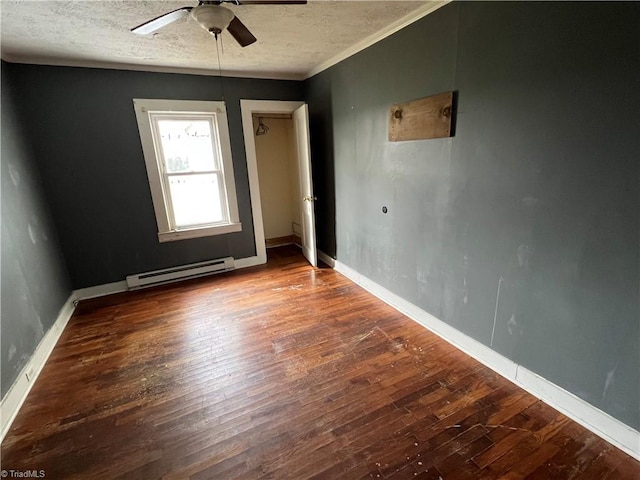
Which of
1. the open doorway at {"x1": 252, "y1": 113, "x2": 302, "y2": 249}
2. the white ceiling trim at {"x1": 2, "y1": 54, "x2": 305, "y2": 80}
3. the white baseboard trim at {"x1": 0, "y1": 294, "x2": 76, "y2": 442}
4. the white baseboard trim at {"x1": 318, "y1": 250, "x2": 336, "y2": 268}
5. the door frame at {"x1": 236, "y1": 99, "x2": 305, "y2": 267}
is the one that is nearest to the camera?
the white baseboard trim at {"x1": 0, "y1": 294, "x2": 76, "y2": 442}

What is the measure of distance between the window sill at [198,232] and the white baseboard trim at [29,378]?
3.84 feet

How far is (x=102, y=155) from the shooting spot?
122 inches

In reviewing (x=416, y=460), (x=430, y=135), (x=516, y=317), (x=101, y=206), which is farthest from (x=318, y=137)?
(x=416, y=460)

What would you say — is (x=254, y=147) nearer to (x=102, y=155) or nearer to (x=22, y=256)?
(x=102, y=155)

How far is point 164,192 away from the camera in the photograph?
11.4ft

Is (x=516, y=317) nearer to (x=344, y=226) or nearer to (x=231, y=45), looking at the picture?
(x=344, y=226)

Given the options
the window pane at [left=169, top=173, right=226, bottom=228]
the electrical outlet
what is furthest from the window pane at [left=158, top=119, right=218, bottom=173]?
the electrical outlet

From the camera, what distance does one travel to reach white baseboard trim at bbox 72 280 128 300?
10.6 ft

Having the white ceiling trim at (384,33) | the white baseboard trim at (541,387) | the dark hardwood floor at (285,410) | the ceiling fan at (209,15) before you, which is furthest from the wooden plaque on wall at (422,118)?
the dark hardwood floor at (285,410)

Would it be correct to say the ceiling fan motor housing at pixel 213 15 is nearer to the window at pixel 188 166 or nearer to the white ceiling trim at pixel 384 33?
the white ceiling trim at pixel 384 33

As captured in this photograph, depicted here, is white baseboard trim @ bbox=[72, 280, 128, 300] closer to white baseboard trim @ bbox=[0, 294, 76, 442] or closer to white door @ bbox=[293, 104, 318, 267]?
white baseboard trim @ bbox=[0, 294, 76, 442]

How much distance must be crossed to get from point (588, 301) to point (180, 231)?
146 inches

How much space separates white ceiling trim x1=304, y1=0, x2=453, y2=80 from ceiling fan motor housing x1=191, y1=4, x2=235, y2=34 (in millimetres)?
1275

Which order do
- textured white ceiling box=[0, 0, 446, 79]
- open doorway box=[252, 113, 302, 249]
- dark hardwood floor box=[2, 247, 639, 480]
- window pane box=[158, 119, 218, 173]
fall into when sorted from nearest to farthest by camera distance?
dark hardwood floor box=[2, 247, 639, 480]
textured white ceiling box=[0, 0, 446, 79]
window pane box=[158, 119, 218, 173]
open doorway box=[252, 113, 302, 249]
